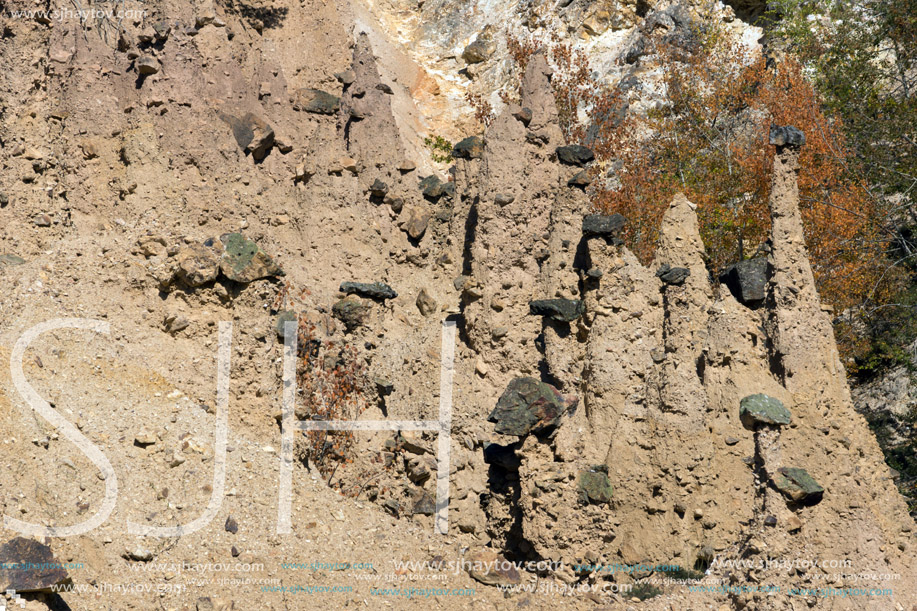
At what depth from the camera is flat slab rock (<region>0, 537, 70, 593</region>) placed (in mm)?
6199

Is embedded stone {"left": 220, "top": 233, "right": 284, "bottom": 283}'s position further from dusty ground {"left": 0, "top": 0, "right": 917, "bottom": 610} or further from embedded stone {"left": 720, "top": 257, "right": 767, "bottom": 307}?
embedded stone {"left": 720, "top": 257, "right": 767, "bottom": 307}

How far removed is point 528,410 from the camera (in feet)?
29.1

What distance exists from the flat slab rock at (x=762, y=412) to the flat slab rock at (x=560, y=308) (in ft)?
8.89

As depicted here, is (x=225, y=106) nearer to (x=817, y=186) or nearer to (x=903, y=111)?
(x=817, y=186)

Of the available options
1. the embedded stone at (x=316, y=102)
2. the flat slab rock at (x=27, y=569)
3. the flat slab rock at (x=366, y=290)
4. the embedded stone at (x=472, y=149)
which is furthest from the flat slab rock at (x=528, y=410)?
Result: the embedded stone at (x=316, y=102)

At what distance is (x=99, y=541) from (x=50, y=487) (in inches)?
27.2

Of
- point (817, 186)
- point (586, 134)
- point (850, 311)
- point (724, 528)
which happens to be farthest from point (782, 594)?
point (586, 134)

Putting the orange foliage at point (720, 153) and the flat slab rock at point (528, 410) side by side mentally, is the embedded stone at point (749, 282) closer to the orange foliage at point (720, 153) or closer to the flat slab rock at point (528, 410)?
the flat slab rock at point (528, 410)

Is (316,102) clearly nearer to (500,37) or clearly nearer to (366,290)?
(366,290)

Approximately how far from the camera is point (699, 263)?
10.8 metres

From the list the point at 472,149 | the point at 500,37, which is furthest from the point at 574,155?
the point at 500,37

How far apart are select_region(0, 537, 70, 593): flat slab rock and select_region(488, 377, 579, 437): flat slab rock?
4345 millimetres

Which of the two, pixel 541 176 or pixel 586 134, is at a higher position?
pixel 586 134

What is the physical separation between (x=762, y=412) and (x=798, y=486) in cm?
75
